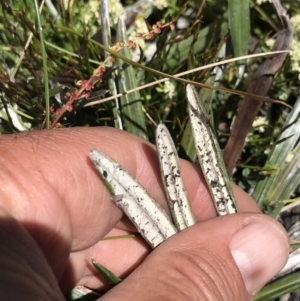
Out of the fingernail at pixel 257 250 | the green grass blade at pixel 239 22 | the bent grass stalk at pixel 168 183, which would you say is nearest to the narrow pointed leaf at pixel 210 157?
the bent grass stalk at pixel 168 183

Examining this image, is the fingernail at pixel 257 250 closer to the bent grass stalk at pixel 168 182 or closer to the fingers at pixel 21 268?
the bent grass stalk at pixel 168 182

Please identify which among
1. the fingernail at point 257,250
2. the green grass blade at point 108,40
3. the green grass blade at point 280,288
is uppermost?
the green grass blade at point 108,40

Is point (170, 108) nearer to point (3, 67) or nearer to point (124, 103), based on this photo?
point (124, 103)

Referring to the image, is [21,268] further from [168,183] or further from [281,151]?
[281,151]

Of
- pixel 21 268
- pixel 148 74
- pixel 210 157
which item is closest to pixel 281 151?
pixel 210 157

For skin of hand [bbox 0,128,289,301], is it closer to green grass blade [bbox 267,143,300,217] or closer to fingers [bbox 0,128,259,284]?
fingers [bbox 0,128,259,284]

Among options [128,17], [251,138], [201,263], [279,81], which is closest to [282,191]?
[251,138]

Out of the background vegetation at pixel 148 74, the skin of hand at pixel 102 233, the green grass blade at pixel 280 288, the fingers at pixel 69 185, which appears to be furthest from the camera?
the background vegetation at pixel 148 74

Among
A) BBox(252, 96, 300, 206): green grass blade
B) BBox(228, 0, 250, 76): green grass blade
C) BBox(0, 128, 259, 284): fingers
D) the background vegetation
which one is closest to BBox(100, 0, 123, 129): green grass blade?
the background vegetation
